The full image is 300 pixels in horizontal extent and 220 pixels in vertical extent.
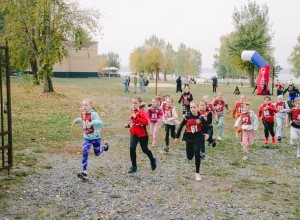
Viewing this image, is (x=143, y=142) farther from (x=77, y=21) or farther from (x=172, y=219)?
(x=77, y=21)

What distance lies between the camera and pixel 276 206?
6719mm

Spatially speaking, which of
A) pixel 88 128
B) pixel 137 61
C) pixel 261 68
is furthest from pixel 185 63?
pixel 88 128

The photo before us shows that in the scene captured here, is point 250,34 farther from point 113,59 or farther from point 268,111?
point 113,59

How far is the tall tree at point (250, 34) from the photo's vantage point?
54781 mm

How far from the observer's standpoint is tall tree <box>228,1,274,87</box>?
54.8m

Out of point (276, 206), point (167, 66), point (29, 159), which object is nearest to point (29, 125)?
point (29, 159)

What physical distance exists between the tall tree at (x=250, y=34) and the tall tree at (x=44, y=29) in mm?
30206

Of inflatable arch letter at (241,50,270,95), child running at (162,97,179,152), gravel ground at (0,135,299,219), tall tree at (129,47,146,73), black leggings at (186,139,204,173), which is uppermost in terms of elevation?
tall tree at (129,47,146,73)

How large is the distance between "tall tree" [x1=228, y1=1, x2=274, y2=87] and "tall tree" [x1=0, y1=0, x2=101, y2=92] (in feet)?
99.1

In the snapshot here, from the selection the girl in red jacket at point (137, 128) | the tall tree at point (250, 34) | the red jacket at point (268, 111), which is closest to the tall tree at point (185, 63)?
the tall tree at point (250, 34)

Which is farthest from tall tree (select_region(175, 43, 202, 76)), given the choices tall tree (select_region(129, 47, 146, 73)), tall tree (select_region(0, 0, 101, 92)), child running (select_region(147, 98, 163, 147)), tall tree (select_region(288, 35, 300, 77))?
child running (select_region(147, 98, 163, 147))

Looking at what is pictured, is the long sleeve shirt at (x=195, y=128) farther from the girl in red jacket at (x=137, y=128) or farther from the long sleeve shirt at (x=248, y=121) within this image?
the long sleeve shirt at (x=248, y=121)

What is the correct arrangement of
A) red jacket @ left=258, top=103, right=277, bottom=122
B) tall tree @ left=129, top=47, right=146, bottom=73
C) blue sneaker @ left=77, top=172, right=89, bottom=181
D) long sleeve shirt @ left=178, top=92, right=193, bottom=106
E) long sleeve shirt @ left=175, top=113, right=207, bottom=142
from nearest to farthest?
blue sneaker @ left=77, top=172, right=89, bottom=181 → long sleeve shirt @ left=175, top=113, right=207, bottom=142 → red jacket @ left=258, top=103, right=277, bottom=122 → long sleeve shirt @ left=178, top=92, right=193, bottom=106 → tall tree @ left=129, top=47, right=146, bottom=73

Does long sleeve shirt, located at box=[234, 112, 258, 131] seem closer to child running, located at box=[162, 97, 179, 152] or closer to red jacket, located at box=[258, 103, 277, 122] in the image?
child running, located at box=[162, 97, 179, 152]
